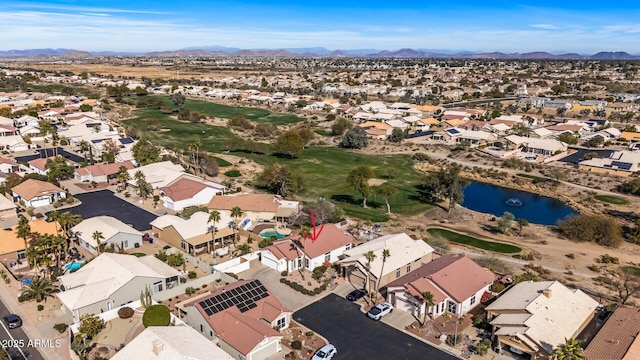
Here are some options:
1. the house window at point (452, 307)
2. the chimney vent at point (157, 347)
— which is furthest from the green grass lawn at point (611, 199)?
the chimney vent at point (157, 347)

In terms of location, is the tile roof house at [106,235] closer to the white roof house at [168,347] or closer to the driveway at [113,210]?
the driveway at [113,210]

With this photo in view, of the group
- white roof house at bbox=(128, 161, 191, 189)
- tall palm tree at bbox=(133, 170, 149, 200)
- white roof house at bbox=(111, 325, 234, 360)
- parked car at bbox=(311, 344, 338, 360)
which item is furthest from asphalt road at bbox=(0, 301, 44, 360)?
white roof house at bbox=(128, 161, 191, 189)

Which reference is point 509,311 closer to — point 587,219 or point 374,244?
point 374,244

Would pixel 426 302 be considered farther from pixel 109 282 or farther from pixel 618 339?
pixel 109 282

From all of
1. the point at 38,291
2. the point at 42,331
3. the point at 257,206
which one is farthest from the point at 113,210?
the point at 42,331

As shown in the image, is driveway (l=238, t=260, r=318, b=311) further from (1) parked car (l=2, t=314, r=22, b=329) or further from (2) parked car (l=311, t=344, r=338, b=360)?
(1) parked car (l=2, t=314, r=22, b=329)

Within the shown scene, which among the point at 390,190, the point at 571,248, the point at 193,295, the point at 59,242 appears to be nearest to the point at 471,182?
the point at 390,190
